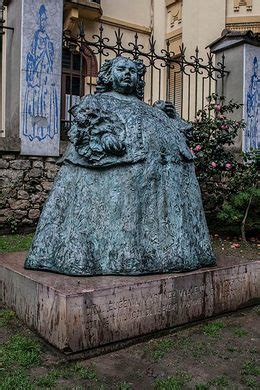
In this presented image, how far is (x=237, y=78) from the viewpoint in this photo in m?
7.81

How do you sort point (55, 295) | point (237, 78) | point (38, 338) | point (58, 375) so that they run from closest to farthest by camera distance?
point (58, 375) < point (55, 295) < point (38, 338) < point (237, 78)

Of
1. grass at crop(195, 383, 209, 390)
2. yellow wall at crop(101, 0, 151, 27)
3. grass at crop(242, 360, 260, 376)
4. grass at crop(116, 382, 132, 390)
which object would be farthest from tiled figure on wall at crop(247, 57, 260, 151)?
yellow wall at crop(101, 0, 151, 27)

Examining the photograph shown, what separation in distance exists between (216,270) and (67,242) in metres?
1.11

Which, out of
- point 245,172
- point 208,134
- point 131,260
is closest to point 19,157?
point 208,134

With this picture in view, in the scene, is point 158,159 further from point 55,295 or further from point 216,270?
point 55,295

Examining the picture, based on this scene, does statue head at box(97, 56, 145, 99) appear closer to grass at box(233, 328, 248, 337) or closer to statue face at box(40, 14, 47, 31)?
grass at box(233, 328, 248, 337)

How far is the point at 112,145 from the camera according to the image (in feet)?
9.39

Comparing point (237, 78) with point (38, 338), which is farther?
point (237, 78)

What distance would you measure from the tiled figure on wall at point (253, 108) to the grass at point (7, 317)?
5739 millimetres

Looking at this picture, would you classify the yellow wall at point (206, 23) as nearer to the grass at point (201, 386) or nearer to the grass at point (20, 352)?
the grass at point (20, 352)

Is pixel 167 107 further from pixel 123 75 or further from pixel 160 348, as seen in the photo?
pixel 160 348

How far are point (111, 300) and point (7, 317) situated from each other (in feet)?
2.96

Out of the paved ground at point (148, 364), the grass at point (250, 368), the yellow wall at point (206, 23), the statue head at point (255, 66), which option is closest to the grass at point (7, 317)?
the paved ground at point (148, 364)

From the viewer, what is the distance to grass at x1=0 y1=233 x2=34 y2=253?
5.25 metres
